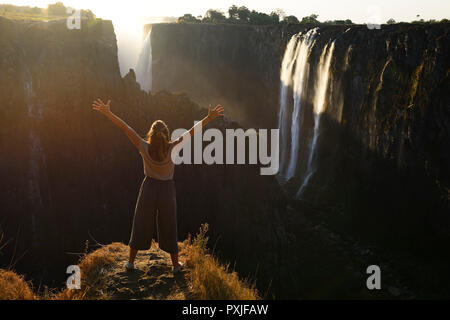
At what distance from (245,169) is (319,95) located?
12.6m

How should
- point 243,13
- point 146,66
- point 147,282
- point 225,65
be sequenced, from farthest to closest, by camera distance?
point 243,13 → point 146,66 → point 225,65 → point 147,282

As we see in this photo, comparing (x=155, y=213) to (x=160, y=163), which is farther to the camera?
(x=155, y=213)

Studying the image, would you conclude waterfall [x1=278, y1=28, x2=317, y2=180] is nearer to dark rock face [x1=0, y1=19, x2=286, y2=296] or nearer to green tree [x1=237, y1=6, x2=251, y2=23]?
dark rock face [x1=0, y1=19, x2=286, y2=296]

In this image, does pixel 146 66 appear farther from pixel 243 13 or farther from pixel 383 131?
pixel 383 131

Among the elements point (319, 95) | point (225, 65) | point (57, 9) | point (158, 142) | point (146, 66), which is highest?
point (57, 9)

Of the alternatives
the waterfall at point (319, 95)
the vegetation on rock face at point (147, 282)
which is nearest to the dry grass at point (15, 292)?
the vegetation on rock face at point (147, 282)

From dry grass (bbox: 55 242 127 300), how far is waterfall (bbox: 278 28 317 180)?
26.1m

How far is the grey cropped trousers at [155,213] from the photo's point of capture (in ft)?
17.3

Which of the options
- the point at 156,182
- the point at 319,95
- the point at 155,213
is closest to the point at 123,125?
the point at 156,182

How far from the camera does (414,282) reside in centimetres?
1802

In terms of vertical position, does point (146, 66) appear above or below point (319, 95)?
above

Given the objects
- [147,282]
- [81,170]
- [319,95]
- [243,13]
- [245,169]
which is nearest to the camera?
[147,282]

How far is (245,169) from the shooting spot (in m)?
19.0

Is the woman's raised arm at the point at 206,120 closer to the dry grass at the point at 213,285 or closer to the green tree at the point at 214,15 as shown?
the dry grass at the point at 213,285
